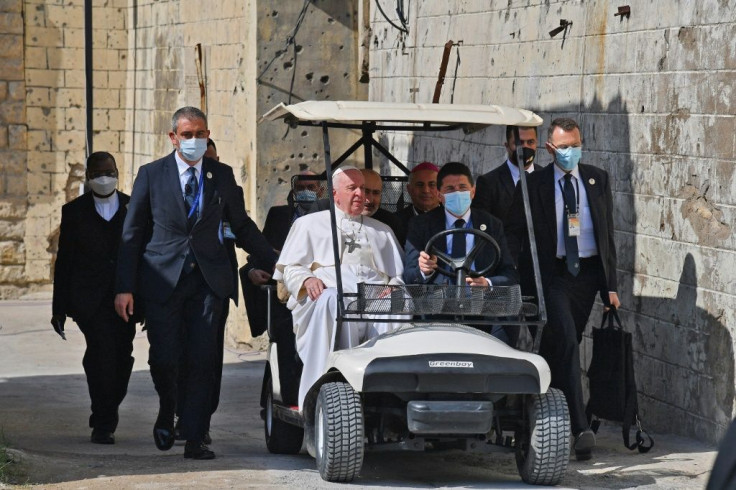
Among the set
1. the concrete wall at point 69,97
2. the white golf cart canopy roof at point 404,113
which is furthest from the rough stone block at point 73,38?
the white golf cart canopy roof at point 404,113

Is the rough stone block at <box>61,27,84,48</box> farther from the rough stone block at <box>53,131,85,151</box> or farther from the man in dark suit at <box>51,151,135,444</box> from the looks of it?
the man in dark suit at <box>51,151,135,444</box>

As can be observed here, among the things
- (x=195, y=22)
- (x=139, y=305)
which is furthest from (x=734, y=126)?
(x=195, y=22)

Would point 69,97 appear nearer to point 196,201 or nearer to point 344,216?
point 196,201

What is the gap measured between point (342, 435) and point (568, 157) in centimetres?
202

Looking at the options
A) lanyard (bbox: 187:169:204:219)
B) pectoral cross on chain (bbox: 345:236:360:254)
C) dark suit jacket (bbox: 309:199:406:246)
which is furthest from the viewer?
dark suit jacket (bbox: 309:199:406:246)

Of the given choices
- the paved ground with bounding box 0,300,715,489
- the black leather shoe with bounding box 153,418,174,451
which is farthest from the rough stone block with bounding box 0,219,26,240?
the black leather shoe with bounding box 153,418,174,451

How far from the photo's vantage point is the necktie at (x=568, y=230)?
7.11 meters

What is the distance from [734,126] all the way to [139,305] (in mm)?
3217

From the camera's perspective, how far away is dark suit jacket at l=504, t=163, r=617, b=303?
7.12 meters

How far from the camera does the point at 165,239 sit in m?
7.05

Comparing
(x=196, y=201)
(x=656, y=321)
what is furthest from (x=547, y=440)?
(x=196, y=201)

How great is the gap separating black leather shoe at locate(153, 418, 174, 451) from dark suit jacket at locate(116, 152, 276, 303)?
0.73 m

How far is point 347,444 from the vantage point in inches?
234

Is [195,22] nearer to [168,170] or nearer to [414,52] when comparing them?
[414,52]
